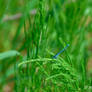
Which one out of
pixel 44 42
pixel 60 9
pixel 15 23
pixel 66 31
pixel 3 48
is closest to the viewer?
pixel 44 42

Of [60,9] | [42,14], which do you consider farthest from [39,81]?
[60,9]

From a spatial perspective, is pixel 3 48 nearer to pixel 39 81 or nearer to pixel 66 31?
pixel 66 31

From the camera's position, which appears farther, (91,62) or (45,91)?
(91,62)

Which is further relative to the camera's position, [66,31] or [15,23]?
[15,23]

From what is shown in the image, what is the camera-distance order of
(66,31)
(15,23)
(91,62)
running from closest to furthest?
(66,31)
(91,62)
(15,23)

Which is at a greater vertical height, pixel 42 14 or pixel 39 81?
pixel 42 14

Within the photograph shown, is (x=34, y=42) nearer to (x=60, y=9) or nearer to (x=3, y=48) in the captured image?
(x=60, y=9)

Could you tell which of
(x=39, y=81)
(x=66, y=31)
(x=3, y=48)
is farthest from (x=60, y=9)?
(x=39, y=81)

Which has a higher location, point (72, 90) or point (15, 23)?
point (15, 23)

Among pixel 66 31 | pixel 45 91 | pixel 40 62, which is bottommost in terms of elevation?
pixel 45 91
